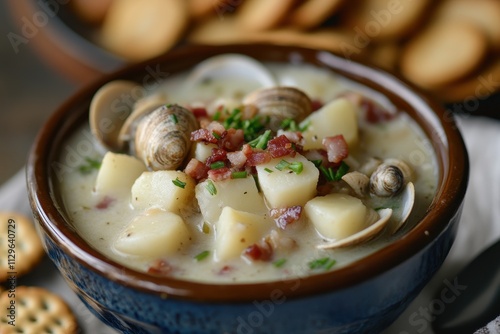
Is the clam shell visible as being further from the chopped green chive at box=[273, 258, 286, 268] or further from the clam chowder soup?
the chopped green chive at box=[273, 258, 286, 268]

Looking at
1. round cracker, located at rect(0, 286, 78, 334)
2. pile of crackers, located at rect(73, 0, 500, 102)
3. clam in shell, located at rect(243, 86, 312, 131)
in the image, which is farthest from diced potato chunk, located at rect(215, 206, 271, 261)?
pile of crackers, located at rect(73, 0, 500, 102)

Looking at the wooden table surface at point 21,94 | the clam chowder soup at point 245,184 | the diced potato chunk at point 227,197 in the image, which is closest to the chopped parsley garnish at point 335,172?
the clam chowder soup at point 245,184

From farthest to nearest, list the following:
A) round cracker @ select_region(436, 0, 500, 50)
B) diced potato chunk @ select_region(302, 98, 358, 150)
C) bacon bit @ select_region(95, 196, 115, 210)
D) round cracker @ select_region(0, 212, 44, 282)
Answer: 1. round cracker @ select_region(436, 0, 500, 50)
2. round cracker @ select_region(0, 212, 44, 282)
3. diced potato chunk @ select_region(302, 98, 358, 150)
4. bacon bit @ select_region(95, 196, 115, 210)

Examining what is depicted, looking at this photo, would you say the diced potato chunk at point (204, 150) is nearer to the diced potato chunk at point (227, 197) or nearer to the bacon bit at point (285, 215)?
the diced potato chunk at point (227, 197)

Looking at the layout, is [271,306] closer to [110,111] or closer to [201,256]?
[201,256]

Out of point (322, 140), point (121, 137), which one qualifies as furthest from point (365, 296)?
point (121, 137)

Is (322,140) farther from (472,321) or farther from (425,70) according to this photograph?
(425,70)
